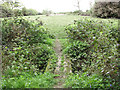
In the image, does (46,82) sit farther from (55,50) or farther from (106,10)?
(106,10)

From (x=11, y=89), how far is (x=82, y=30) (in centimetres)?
445

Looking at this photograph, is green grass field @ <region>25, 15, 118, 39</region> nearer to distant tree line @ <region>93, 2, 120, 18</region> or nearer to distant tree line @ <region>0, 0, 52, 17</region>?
distant tree line @ <region>0, 0, 52, 17</region>

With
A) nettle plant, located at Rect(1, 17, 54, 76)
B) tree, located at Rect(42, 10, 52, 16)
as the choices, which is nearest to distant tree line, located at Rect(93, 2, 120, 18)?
tree, located at Rect(42, 10, 52, 16)

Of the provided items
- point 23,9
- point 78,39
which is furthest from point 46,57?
point 23,9

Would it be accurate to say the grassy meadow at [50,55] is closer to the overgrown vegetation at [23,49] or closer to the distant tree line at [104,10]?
the overgrown vegetation at [23,49]

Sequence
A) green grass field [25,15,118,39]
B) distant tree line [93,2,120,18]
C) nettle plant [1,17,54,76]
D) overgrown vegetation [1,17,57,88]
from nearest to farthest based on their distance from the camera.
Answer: overgrown vegetation [1,17,57,88] → nettle plant [1,17,54,76] → green grass field [25,15,118,39] → distant tree line [93,2,120,18]

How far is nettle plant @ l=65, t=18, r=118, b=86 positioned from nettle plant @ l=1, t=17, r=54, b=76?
1.15m

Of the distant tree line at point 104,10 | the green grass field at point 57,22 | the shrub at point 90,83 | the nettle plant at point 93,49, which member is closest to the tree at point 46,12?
the green grass field at point 57,22

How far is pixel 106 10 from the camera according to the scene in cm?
1023

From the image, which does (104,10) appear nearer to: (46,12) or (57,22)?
(57,22)

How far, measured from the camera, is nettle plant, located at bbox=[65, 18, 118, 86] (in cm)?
361

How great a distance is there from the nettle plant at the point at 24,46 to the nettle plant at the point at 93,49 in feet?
3.79

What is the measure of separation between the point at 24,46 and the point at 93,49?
2.90 metres

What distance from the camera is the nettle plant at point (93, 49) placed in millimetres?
3613
